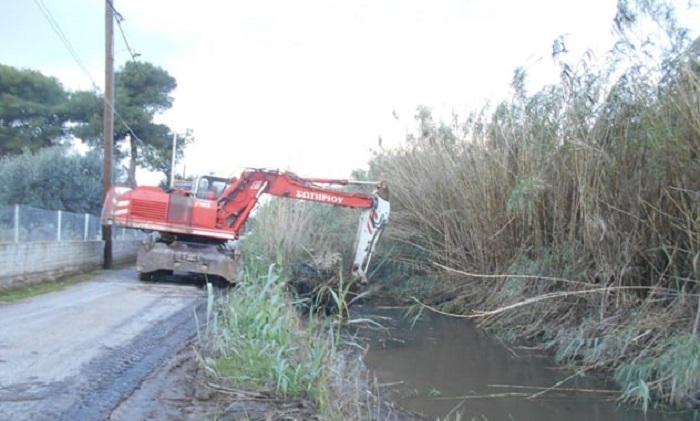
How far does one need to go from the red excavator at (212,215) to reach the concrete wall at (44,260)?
1.37m

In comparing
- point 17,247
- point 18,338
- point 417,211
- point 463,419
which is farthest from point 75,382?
point 417,211

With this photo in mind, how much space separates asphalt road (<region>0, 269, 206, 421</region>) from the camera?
183 inches

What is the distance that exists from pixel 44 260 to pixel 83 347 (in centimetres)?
755

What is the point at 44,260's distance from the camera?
13.1 m

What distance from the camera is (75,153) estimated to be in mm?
25031

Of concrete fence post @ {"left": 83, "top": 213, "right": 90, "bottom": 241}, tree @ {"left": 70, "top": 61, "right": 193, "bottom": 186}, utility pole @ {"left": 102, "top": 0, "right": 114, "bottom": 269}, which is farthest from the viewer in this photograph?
tree @ {"left": 70, "top": 61, "right": 193, "bottom": 186}

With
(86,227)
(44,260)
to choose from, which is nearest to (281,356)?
(44,260)

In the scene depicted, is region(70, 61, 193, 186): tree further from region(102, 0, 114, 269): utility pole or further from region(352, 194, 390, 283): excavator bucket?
region(352, 194, 390, 283): excavator bucket

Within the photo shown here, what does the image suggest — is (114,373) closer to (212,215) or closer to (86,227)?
(212,215)

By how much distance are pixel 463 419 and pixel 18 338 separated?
4.76m

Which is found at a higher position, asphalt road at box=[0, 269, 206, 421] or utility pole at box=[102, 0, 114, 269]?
utility pole at box=[102, 0, 114, 269]

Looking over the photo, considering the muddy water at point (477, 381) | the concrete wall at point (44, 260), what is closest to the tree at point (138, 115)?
the concrete wall at point (44, 260)

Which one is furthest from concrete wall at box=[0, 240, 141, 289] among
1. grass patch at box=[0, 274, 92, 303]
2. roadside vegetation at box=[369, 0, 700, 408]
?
roadside vegetation at box=[369, 0, 700, 408]

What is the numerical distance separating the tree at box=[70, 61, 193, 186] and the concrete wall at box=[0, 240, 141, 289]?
17.5m
